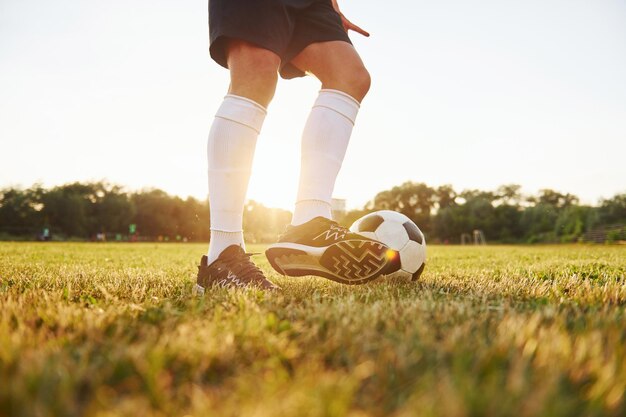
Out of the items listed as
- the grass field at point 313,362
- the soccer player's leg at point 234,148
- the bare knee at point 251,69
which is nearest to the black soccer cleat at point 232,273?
the soccer player's leg at point 234,148

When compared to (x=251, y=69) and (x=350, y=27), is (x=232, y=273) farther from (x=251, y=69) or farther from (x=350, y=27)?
(x=350, y=27)

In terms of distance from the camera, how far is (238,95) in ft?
8.07

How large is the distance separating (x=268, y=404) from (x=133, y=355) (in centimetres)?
38

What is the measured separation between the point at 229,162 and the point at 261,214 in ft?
186

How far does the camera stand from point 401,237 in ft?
9.64

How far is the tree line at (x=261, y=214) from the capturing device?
48.1 metres

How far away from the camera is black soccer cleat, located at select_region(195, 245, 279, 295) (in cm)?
226

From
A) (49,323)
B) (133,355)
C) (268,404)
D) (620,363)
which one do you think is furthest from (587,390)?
(49,323)

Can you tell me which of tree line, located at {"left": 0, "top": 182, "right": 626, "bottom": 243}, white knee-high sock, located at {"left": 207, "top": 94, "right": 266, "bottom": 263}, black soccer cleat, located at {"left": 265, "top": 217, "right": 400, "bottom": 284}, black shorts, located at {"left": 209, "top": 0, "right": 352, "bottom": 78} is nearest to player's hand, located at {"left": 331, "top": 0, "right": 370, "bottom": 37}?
black shorts, located at {"left": 209, "top": 0, "right": 352, "bottom": 78}

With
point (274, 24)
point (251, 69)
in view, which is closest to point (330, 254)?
point (251, 69)

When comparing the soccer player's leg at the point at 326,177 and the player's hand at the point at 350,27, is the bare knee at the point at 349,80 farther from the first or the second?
the player's hand at the point at 350,27

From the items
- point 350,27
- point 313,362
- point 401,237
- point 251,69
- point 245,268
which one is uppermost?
point 350,27

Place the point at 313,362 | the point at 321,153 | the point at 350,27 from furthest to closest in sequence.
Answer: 1. the point at 350,27
2. the point at 321,153
3. the point at 313,362

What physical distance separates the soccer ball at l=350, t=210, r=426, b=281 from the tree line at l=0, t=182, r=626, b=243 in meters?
42.0
